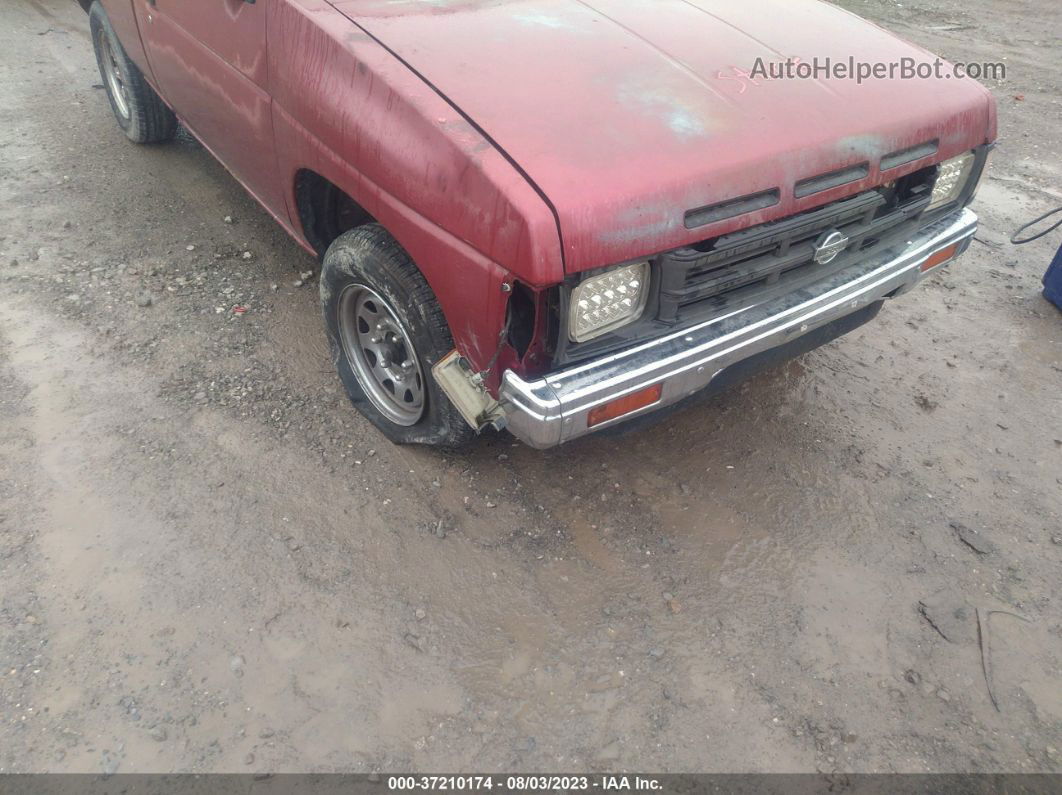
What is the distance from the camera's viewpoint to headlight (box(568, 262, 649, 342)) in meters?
2.06

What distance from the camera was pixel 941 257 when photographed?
2795 millimetres

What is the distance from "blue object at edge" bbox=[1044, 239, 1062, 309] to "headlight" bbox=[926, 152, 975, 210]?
153 cm

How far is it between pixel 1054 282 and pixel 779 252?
2.62 metres

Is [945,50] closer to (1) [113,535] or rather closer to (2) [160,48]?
(2) [160,48]

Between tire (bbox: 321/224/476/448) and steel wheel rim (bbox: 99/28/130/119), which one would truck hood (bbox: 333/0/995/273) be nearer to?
tire (bbox: 321/224/476/448)

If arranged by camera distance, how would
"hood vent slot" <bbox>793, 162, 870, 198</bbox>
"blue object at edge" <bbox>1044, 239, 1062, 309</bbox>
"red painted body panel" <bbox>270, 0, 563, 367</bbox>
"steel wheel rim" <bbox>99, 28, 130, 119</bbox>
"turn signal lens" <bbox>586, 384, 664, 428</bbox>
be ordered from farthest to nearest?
"steel wheel rim" <bbox>99, 28, 130, 119</bbox>
"blue object at edge" <bbox>1044, 239, 1062, 309</bbox>
"hood vent slot" <bbox>793, 162, 870, 198</bbox>
"turn signal lens" <bbox>586, 384, 664, 428</bbox>
"red painted body panel" <bbox>270, 0, 563, 367</bbox>

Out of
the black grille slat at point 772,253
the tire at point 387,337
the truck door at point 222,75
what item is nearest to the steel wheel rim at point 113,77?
the truck door at point 222,75

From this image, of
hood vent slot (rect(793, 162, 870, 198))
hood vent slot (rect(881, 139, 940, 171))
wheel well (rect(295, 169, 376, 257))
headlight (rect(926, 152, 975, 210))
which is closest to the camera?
hood vent slot (rect(793, 162, 870, 198))

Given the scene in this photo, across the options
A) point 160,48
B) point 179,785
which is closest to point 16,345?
point 160,48

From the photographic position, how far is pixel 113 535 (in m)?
2.57

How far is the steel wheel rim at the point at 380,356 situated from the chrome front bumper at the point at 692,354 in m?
0.71

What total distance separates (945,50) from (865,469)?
652 cm

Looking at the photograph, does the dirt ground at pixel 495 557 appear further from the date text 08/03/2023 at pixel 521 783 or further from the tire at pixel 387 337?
the tire at pixel 387 337

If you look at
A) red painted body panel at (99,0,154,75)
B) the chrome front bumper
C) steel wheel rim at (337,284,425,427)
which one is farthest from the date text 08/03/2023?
red painted body panel at (99,0,154,75)
